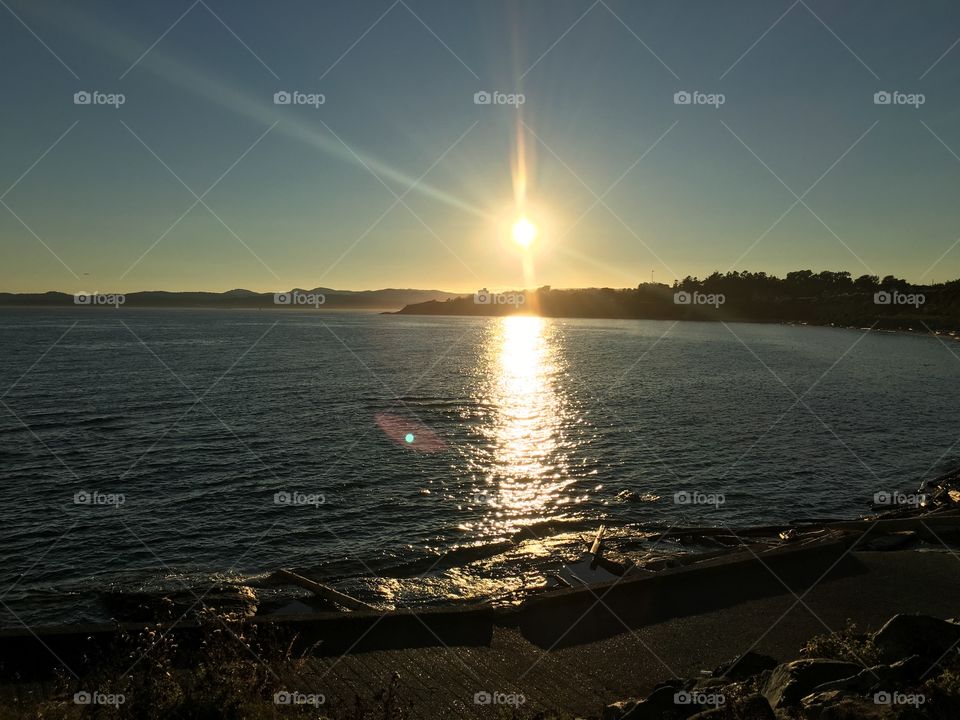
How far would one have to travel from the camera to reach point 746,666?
1124 cm

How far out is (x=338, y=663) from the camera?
11.9m

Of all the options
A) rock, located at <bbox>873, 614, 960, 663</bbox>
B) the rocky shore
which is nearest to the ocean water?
the rocky shore

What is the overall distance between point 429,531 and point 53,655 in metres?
13.4

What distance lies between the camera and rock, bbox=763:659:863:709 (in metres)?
8.95

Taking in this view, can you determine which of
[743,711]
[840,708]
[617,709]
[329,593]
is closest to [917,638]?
[840,708]

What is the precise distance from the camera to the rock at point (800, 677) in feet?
29.4

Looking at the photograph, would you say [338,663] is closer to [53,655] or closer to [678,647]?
[53,655]

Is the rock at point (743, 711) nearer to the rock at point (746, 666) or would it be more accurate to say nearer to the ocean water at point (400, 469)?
the rock at point (746, 666)

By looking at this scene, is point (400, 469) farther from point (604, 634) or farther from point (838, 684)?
point (838, 684)

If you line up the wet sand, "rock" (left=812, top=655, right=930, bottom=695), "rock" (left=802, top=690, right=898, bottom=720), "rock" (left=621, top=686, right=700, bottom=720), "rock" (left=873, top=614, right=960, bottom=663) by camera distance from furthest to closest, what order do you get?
the wet sand, "rock" (left=873, top=614, right=960, bottom=663), "rock" (left=621, top=686, right=700, bottom=720), "rock" (left=812, top=655, right=930, bottom=695), "rock" (left=802, top=690, right=898, bottom=720)

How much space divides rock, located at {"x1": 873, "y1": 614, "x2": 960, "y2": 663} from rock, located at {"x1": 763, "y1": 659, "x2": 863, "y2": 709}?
1.33 meters

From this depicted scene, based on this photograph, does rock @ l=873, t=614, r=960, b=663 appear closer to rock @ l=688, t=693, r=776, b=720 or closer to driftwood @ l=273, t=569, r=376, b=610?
rock @ l=688, t=693, r=776, b=720

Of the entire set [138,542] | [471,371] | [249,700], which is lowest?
[138,542]

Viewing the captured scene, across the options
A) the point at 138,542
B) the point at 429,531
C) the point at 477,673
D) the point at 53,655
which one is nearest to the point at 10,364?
the point at 138,542
